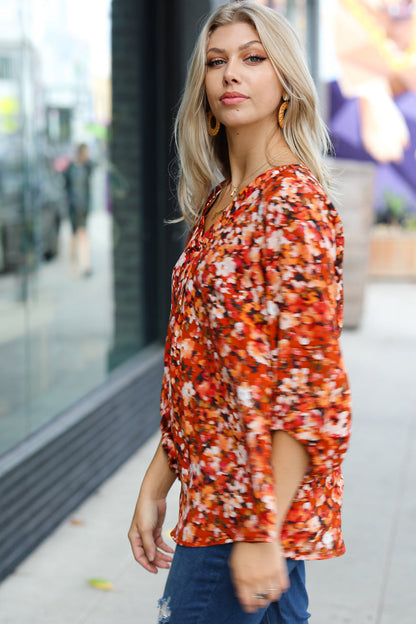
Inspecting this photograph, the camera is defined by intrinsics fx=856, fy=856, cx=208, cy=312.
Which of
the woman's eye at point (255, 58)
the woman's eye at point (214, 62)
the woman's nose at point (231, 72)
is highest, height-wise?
the woman's eye at point (255, 58)

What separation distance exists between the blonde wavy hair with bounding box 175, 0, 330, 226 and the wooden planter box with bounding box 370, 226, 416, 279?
10.5 metres

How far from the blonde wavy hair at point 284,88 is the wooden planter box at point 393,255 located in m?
10.5

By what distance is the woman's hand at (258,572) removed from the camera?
127cm

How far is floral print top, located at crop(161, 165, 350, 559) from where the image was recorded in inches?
49.3

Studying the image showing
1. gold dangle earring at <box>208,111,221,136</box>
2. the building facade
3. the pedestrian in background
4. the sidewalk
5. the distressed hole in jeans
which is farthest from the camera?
the pedestrian in background

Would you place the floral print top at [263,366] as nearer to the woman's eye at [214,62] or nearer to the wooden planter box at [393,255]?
the woman's eye at [214,62]

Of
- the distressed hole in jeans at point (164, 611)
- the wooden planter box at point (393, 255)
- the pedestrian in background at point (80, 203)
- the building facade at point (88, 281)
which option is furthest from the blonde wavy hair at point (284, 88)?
the wooden planter box at point (393, 255)

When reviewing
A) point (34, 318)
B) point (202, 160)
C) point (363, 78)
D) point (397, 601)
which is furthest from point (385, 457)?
point (363, 78)

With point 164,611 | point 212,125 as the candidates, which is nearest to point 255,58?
point 212,125

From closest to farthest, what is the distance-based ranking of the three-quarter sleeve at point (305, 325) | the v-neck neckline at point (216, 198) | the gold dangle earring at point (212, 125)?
the three-quarter sleeve at point (305, 325) → the v-neck neckline at point (216, 198) → the gold dangle earring at point (212, 125)

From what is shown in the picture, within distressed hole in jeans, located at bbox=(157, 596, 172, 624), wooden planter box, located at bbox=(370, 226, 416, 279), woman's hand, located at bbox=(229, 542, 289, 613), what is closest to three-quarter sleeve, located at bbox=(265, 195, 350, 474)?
woman's hand, located at bbox=(229, 542, 289, 613)

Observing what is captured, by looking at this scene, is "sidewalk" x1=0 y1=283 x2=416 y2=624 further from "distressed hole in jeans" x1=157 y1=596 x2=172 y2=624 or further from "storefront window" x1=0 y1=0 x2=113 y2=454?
"distressed hole in jeans" x1=157 y1=596 x2=172 y2=624

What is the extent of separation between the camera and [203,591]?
142cm

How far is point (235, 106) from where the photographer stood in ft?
4.66
